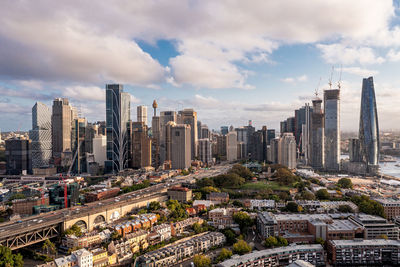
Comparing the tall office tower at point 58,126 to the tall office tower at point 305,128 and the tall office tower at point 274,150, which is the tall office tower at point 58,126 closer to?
the tall office tower at point 274,150

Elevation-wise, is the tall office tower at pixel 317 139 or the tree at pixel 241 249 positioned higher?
the tall office tower at pixel 317 139

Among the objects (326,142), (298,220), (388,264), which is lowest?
(388,264)

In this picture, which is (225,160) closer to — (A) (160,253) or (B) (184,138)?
(B) (184,138)

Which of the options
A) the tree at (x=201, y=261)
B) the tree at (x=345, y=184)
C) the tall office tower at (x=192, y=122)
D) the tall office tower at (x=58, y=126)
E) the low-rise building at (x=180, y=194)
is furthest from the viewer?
the tall office tower at (x=192, y=122)

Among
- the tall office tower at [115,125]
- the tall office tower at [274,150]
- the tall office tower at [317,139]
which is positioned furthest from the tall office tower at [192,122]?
the tall office tower at [317,139]

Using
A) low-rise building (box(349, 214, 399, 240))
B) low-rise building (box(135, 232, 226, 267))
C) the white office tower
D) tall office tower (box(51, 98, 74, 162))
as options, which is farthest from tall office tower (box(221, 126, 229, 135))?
low-rise building (box(135, 232, 226, 267))

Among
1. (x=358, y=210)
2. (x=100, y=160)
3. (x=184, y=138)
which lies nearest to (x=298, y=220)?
(x=358, y=210)
